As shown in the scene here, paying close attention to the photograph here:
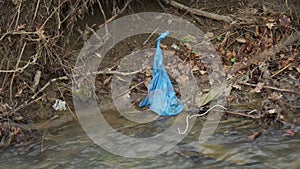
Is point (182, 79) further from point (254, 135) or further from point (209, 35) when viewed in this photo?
point (254, 135)

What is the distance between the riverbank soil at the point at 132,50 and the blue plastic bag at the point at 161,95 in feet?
0.73

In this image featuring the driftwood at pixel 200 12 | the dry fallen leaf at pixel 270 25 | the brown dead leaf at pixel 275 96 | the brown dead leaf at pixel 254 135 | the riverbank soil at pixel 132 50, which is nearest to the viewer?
the brown dead leaf at pixel 254 135

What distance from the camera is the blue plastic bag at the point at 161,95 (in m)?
5.01

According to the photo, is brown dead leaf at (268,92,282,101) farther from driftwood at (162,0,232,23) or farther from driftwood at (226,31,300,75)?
driftwood at (162,0,232,23)

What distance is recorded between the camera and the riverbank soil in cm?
500

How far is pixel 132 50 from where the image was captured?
19.7 feet

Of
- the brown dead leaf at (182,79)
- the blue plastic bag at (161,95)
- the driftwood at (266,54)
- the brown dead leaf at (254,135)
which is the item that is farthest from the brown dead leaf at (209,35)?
the brown dead leaf at (254,135)

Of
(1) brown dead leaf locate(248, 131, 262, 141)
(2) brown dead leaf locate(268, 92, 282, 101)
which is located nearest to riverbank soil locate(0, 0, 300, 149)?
(2) brown dead leaf locate(268, 92, 282, 101)

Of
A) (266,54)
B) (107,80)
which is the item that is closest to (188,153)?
(107,80)

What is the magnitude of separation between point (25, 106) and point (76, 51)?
42.4 inches

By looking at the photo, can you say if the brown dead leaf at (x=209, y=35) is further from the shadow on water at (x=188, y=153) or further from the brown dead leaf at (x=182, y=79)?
the shadow on water at (x=188, y=153)

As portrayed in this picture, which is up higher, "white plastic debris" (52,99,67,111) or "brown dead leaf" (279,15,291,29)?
"brown dead leaf" (279,15,291,29)

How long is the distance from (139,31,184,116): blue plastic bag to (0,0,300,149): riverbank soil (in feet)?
0.73

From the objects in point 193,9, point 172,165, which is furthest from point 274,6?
point 172,165
